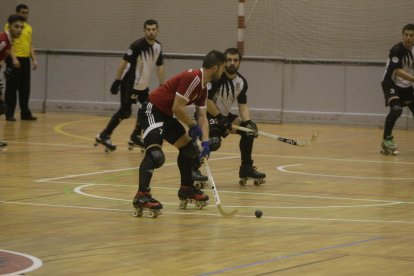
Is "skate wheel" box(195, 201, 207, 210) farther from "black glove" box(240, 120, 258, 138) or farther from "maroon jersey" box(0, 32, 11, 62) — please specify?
"maroon jersey" box(0, 32, 11, 62)

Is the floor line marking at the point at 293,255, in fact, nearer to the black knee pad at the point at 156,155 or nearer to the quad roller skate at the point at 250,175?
the black knee pad at the point at 156,155

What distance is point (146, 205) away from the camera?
10.0 meters

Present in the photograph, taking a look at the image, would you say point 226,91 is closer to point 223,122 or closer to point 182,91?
point 223,122

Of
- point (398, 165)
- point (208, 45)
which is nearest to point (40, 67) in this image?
point (208, 45)

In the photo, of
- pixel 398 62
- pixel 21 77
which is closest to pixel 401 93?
pixel 398 62

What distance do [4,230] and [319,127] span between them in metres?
14.5

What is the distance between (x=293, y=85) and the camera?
23594 millimetres

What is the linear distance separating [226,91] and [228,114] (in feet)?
1.10

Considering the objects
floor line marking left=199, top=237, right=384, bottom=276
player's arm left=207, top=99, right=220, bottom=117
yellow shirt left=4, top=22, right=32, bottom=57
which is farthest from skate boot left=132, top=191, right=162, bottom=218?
yellow shirt left=4, top=22, right=32, bottom=57

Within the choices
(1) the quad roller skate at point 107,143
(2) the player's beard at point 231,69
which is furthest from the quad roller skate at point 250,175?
(1) the quad roller skate at point 107,143

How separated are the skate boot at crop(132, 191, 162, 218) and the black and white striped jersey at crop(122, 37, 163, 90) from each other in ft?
21.9

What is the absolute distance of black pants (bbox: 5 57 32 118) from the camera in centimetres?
2248

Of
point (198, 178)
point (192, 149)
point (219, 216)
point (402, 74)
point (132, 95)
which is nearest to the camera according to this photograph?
point (219, 216)

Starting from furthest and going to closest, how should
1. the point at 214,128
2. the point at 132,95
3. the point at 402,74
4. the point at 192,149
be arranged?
the point at 402,74 < the point at 132,95 < the point at 214,128 < the point at 192,149
